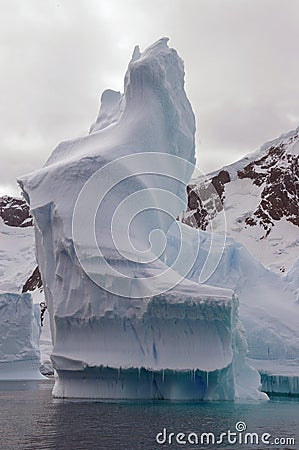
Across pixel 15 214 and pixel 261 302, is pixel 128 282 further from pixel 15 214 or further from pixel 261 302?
pixel 15 214

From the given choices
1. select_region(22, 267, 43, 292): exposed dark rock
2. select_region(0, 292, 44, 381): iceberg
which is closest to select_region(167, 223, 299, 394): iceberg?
select_region(0, 292, 44, 381): iceberg

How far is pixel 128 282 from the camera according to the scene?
59.7ft

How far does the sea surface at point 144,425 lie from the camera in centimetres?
1127

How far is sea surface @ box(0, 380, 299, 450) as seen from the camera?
11.3 meters

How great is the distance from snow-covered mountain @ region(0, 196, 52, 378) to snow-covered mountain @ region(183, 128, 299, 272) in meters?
21.6

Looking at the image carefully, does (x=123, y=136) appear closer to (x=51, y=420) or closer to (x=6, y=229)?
(x=51, y=420)

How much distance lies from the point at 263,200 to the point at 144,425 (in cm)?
6588

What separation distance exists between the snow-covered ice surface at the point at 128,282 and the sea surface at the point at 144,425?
84 centimetres

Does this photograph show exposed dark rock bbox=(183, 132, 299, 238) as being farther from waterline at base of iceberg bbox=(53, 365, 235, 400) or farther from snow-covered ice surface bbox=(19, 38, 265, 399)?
waterline at base of iceberg bbox=(53, 365, 235, 400)

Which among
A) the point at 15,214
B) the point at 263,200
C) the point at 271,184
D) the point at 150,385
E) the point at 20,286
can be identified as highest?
the point at 271,184

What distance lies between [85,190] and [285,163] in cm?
6431

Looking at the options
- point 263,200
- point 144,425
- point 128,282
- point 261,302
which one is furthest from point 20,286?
point 144,425

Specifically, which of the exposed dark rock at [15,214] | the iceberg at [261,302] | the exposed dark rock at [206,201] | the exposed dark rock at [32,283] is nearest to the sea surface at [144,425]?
the iceberg at [261,302]

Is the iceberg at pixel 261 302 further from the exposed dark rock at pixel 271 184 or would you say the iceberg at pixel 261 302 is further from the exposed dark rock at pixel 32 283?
the exposed dark rock at pixel 32 283
